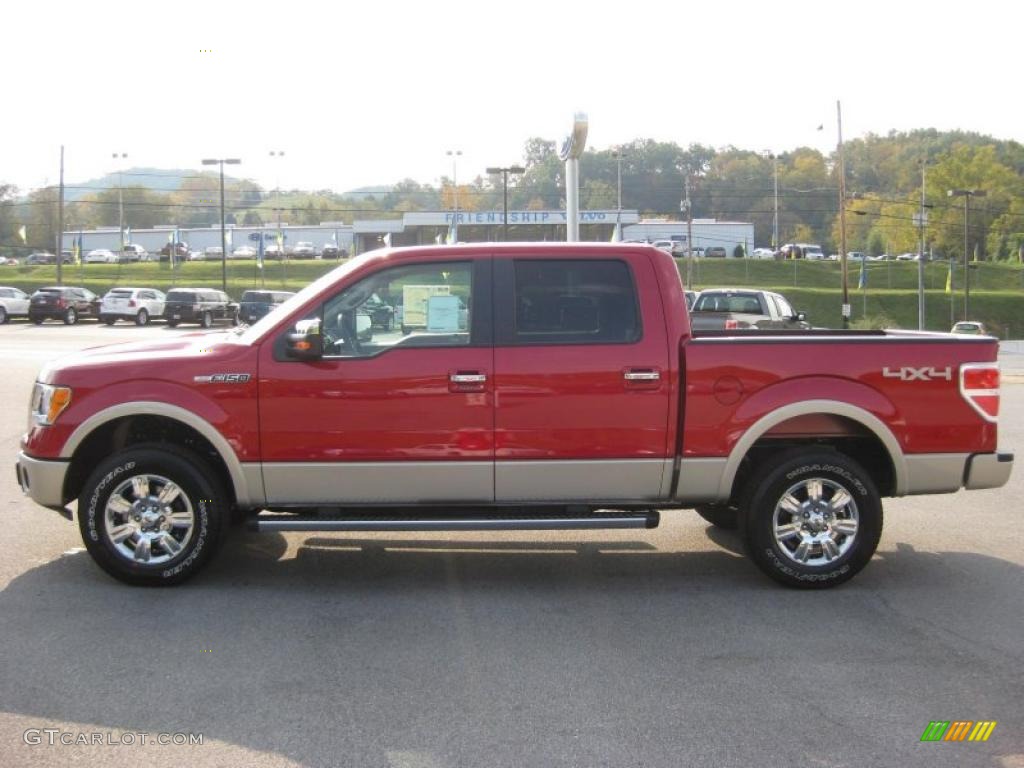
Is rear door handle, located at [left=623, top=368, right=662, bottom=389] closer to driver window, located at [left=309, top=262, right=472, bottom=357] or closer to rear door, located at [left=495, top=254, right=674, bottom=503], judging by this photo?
rear door, located at [left=495, top=254, right=674, bottom=503]

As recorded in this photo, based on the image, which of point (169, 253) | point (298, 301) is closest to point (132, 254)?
point (169, 253)

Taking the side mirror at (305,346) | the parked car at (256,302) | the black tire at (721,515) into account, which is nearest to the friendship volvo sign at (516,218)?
the parked car at (256,302)

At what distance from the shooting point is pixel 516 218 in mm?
77750

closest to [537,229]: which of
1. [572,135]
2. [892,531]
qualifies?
[572,135]

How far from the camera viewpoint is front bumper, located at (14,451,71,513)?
20.2 feet

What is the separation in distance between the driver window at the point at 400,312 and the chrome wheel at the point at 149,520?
1.28 m

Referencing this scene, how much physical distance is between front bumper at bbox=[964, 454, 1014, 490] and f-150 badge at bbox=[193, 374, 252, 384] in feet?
14.4

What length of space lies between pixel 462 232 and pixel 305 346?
9046 cm

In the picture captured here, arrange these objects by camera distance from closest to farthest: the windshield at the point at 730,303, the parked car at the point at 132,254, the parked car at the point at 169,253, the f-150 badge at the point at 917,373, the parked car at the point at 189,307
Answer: the f-150 badge at the point at 917,373, the windshield at the point at 730,303, the parked car at the point at 189,307, the parked car at the point at 169,253, the parked car at the point at 132,254

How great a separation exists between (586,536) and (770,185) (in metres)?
133

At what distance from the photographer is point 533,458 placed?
20.0 ft

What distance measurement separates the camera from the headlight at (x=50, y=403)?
6.14 m

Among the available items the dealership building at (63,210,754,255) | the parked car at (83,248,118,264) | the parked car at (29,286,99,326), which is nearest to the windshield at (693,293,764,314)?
the parked car at (29,286,99,326)

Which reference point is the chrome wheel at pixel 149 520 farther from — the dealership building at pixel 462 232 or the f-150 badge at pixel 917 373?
the dealership building at pixel 462 232
